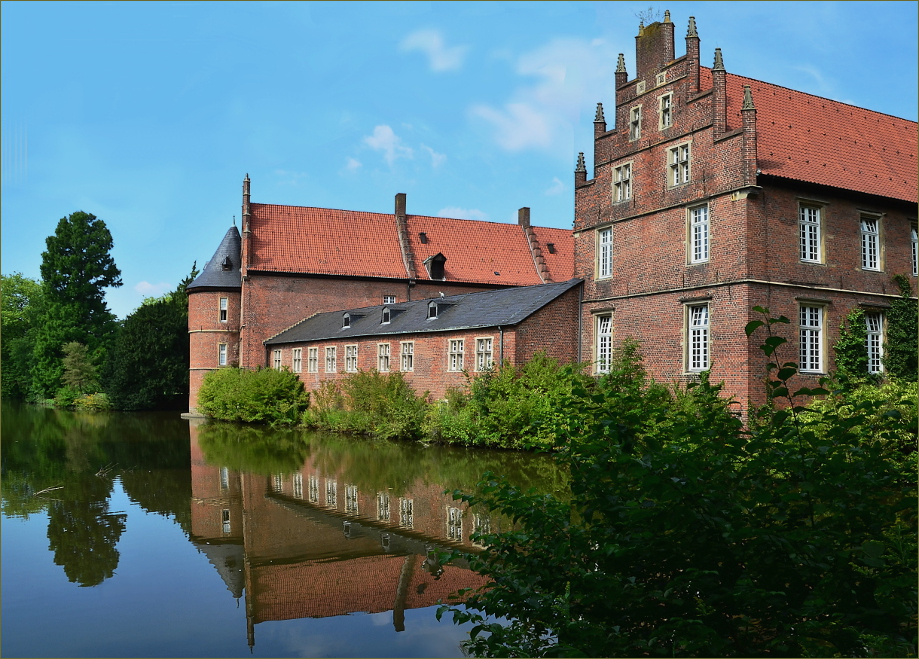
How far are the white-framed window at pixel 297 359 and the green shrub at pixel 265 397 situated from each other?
1.80 feet

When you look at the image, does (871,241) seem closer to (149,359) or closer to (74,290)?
(149,359)

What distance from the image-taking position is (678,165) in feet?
72.6

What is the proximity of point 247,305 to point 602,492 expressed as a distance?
36259 millimetres

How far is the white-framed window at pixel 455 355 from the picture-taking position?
85.4 ft

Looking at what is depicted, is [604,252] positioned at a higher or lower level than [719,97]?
lower

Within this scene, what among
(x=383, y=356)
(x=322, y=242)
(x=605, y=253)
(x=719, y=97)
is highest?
(x=719, y=97)

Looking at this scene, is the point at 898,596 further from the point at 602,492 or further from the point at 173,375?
the point at 173,375

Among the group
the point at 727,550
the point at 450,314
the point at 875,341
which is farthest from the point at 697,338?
the point at 727,550

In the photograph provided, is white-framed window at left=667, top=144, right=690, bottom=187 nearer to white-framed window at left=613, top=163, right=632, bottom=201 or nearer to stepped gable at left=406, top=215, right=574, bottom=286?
white-framed window at left=613, top=163, right=632, bottom=201

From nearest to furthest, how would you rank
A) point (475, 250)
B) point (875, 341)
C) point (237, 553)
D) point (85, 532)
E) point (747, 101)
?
1. point (237, 553)
2. point (85, 532)
3. point (747, 101)
4. point (875, 341)
5. point (475, 250)

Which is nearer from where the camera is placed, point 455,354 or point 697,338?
point 697,338

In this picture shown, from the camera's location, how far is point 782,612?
5.17 meters

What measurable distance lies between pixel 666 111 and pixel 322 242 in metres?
24.0

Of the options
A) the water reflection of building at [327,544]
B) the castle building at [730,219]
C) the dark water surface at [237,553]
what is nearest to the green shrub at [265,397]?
the dark water surface at [237,553]
